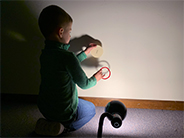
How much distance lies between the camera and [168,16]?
92cm

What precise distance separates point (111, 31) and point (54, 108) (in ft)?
2.14

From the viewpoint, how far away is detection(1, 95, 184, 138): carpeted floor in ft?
2.63

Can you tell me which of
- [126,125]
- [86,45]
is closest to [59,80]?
[86,45]

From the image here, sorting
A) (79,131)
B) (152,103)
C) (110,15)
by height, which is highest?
(110,15)

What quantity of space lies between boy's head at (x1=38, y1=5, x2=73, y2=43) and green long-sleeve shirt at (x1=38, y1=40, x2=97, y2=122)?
0.05m

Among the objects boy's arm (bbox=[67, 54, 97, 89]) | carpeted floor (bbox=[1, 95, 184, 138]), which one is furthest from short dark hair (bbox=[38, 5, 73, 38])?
carpeted floor (bbox=[1, 95, 184, 138])

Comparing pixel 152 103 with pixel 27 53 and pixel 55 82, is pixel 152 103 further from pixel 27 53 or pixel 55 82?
pixel 27 53

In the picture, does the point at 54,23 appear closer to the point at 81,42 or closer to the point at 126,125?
the point at 81,42

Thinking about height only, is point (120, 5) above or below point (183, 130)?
above

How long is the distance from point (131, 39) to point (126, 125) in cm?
60

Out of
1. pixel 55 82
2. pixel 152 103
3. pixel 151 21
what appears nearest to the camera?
pixel 55 82

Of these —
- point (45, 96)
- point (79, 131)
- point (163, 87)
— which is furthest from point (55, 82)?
point (163, 87)

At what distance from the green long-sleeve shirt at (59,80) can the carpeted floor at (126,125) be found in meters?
0.18

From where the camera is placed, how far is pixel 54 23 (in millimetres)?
714
